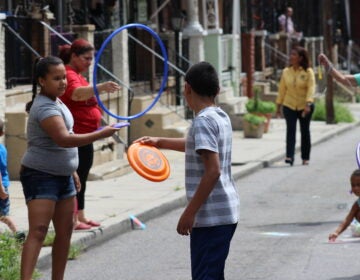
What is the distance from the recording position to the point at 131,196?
1430cm

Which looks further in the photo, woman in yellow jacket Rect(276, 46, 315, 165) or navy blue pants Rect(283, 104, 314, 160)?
navy blue pants Rect(283, 104, 314, 160)

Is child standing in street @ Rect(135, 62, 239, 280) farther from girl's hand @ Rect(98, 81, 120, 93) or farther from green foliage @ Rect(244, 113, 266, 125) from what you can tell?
green foliage @ Rect(244, 113, 266, 125)

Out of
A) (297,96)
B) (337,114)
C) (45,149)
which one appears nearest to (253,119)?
(297,96)

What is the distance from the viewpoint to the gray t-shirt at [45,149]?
819 centimetres

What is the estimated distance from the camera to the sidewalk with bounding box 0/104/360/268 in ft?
37.9

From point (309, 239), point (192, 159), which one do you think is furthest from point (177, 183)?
point (192, 159)

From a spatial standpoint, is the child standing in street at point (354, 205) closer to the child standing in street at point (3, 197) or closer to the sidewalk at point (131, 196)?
the sidewalk at point (131, 196)

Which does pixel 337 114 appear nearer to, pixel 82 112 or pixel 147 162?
pixel 82 112

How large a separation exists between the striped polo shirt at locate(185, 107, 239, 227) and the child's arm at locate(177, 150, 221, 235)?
0.17ft

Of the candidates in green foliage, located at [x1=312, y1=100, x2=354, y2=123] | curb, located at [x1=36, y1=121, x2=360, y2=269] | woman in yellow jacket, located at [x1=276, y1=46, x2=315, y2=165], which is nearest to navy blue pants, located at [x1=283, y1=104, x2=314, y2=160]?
woman in yellow jacket, located at [x1=276, y1=46, x2=315, y2=165]

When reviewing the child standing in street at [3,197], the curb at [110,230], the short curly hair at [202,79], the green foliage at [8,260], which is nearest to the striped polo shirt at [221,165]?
the short curly hair at [202,79]

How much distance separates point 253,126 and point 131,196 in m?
9.46

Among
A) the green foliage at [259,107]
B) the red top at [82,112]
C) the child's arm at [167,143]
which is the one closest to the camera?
the child's arm at [167,143]

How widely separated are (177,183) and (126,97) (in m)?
4.95
